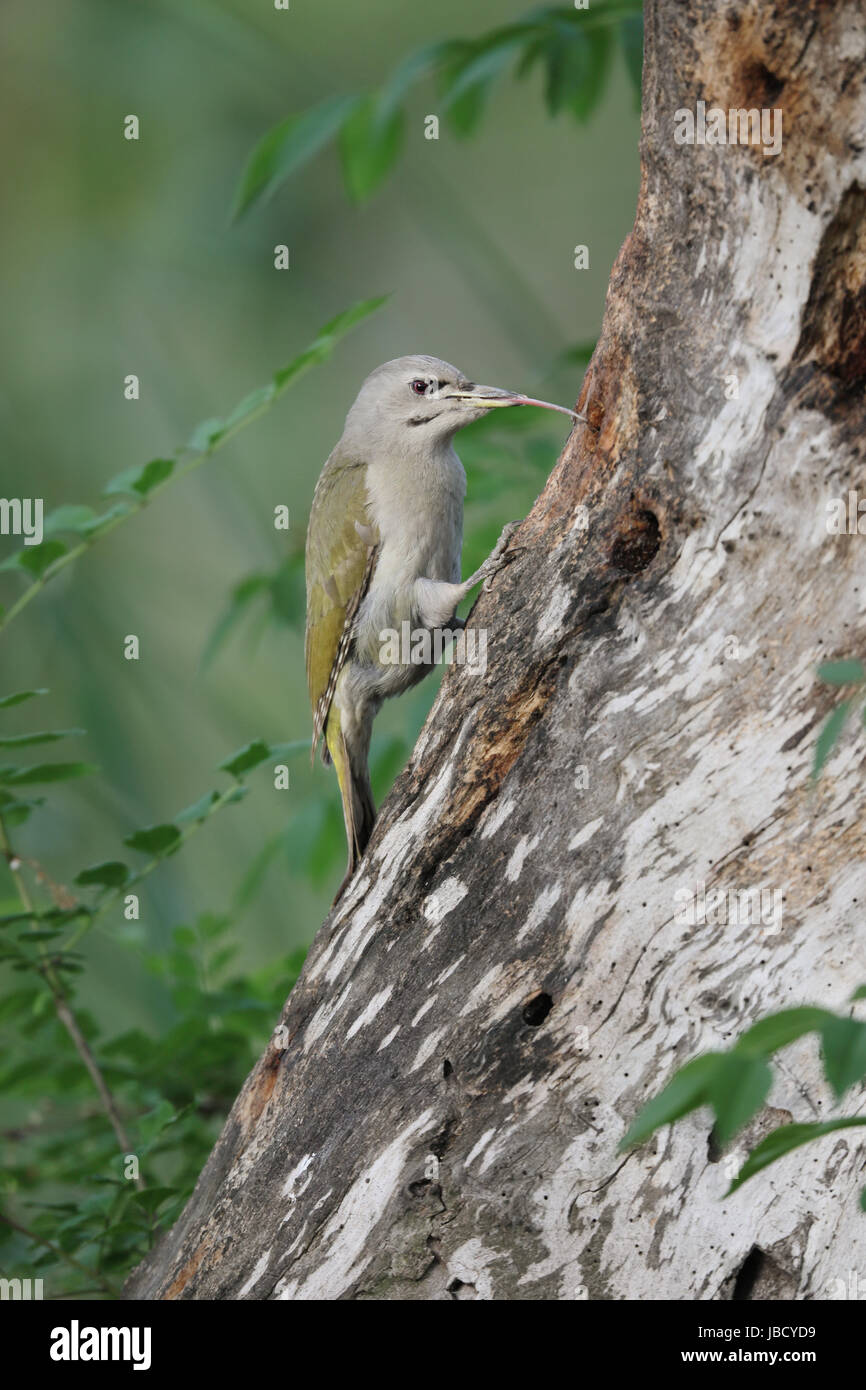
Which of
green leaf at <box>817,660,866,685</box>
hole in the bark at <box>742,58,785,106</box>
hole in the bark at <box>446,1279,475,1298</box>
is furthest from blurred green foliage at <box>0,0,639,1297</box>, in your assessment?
green leaf at <box>817,660,866,685</box>

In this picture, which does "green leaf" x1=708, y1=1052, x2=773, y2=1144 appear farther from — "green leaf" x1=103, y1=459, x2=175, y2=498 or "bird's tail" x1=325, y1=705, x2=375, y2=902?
"bird's tail" x1=325, y1=705, x2=375, y2=902

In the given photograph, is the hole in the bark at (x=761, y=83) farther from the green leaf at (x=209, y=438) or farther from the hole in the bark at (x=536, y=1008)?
the hole in the bark at (x=536, y=1008)

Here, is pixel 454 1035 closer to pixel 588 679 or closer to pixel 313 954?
pixel 313 954

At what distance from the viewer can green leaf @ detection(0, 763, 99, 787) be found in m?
2.37

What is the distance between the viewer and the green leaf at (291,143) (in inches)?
106

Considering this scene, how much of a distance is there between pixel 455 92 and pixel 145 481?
1.03 m

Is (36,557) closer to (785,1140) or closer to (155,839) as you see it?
(155,839)

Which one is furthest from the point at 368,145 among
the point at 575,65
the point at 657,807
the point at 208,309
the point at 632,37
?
the point at 208,309

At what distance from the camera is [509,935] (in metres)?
2.00

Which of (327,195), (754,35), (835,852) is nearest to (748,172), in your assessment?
(754,35)

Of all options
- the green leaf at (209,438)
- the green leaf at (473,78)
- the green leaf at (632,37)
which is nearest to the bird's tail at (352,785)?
the green leaf at (209,438)

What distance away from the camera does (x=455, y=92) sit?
8.50 ft

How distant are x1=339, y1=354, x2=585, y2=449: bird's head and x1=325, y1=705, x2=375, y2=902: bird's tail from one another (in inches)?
29.1

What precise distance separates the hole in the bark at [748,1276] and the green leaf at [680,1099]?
95 cm
